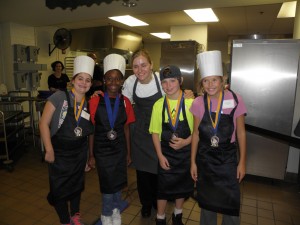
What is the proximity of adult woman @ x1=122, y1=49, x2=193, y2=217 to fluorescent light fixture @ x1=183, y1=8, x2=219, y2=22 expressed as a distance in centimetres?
302

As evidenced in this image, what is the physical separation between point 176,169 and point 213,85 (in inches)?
25.1

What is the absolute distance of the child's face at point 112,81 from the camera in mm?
1782

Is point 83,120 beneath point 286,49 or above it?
beneath

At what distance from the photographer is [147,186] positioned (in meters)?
2.08

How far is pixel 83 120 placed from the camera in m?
1.71

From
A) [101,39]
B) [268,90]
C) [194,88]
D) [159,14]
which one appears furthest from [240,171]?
[101,39]

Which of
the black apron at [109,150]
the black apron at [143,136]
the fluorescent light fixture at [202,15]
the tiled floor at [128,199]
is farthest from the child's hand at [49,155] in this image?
the fluorescent light fixture at [202,15]

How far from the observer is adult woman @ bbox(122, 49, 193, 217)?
6.06ft

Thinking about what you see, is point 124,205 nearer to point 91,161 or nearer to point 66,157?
point 91,161

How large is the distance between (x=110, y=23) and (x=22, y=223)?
4.77 meters

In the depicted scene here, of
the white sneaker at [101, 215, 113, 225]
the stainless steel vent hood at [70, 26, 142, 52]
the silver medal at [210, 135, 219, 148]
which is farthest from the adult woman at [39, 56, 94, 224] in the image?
the stainless steel vent hood at [70, 26, 142, 52]

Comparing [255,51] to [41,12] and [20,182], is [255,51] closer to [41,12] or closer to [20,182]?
[20,182]

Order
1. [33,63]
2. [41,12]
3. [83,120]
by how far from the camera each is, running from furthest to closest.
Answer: [33,63], [41,12], [83,120]

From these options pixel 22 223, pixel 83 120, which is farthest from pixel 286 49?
pixel 22 223
